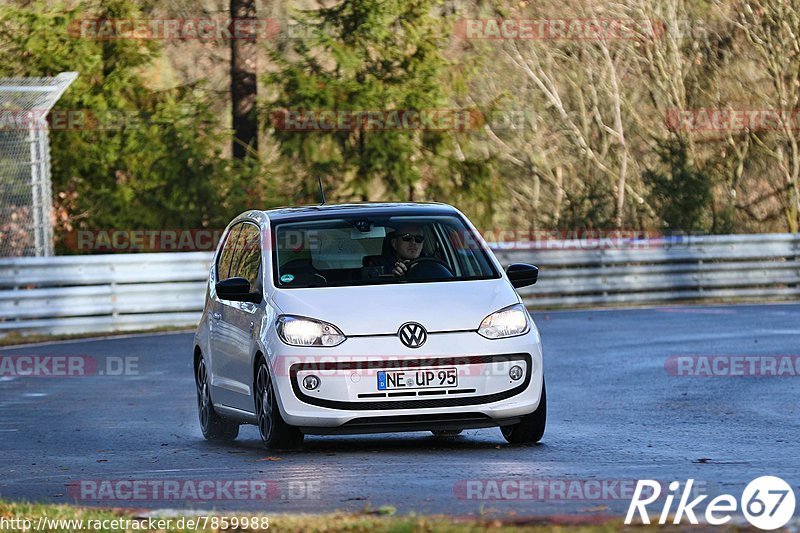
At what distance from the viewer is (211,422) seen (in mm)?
11914

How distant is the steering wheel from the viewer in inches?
431

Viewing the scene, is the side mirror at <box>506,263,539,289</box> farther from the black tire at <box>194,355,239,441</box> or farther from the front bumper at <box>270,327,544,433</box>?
the black tire at <box>194,355,239,441</box>

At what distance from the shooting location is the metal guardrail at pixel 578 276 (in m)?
23.2

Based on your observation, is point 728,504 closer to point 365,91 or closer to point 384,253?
point 384,253

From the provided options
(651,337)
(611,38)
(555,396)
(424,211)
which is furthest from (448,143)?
(424,211)

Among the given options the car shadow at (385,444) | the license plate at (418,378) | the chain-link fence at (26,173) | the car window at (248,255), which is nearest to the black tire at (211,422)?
the car shadow at (385,444)

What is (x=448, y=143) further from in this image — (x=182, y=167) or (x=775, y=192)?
(x=775, y=192)

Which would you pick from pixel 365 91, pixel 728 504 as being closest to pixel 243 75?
pixel 365 91

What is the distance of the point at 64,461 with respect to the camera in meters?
10.6

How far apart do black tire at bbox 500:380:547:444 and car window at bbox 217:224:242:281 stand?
8.60 ft

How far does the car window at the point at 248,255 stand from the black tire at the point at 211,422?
812 mm

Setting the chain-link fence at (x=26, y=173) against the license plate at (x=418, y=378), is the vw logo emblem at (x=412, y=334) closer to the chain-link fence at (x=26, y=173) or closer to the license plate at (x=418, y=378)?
the license plate at (x=418, y=378)

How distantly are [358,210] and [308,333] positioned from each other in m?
1.50

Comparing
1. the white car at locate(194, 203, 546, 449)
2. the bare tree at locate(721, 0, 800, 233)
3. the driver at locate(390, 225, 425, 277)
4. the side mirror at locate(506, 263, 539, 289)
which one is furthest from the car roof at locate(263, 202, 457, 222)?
the bare tree at locate(721, 0, 800, 233)
